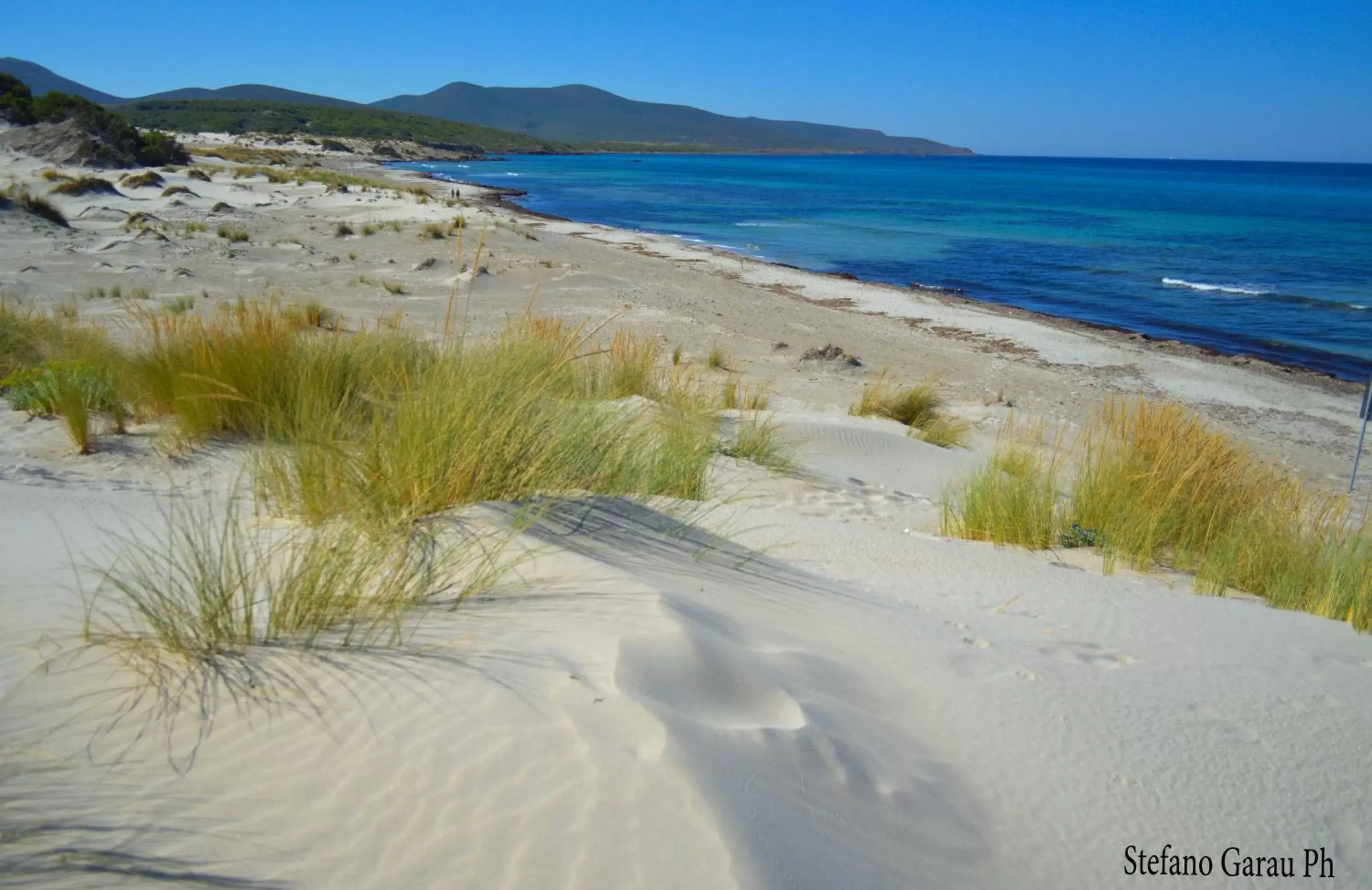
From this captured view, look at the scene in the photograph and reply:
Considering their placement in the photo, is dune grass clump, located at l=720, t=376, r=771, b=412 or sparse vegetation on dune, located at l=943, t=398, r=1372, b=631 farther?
dune grass clump, located at l=720, t=376, r=771, b=412

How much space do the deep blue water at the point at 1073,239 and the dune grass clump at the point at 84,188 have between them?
1643cm

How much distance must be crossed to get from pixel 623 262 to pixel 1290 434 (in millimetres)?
13848

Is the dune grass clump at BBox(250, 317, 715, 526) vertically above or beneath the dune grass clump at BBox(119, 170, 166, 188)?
beneath

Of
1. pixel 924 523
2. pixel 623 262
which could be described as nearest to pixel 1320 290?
pixel 623 262

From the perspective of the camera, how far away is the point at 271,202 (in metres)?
24.8

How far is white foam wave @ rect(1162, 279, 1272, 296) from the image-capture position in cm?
2097

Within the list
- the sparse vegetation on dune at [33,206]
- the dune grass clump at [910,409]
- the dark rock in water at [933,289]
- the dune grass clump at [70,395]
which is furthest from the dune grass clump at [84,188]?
the dark rock in water at [933,289]

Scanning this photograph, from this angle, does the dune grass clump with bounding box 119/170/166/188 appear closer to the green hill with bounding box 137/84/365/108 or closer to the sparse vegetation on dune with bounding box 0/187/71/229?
the sparse vegetation on dune with bounding box 0/187/71/229

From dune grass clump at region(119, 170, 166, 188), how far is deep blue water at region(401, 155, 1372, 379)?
14326mm

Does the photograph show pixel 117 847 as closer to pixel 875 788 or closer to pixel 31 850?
pixel 31 850

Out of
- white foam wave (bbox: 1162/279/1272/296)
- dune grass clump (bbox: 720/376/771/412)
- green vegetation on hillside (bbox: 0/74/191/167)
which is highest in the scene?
green vegetation on hillside (bbox: 0/74/191/167)

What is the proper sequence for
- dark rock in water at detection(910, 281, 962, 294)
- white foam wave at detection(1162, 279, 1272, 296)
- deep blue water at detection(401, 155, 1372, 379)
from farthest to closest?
white foam wave at detection(1162, 279, 1272, 296) < dark rock in water at detection(910, 281, 962, 294) < deep blue water at detection(401, 155, 1372, 379)

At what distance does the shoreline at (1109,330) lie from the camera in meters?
13.6

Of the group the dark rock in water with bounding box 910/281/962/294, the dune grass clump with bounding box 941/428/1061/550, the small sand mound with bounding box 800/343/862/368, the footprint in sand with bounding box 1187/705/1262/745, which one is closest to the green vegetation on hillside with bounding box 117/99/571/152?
the dark rock in water with bounding box 910/281/962/294
